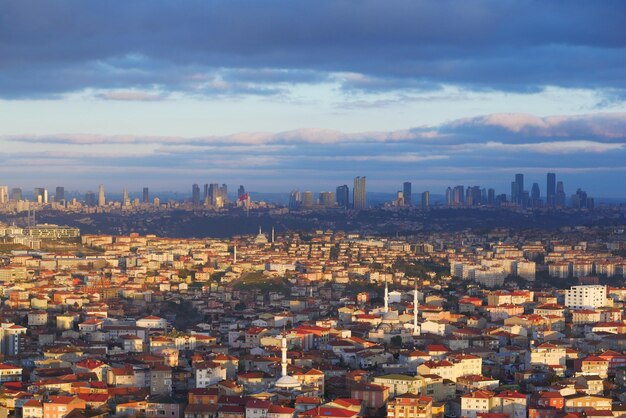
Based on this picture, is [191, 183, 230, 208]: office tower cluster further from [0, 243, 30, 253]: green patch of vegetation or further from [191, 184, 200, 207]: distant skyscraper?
[0, 243, 30, 253]: green patch of vegetation

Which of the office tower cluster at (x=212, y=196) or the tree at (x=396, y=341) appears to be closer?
the tree at (x=396, y=341)

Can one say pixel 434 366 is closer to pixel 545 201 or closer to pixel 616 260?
pixel 616 260

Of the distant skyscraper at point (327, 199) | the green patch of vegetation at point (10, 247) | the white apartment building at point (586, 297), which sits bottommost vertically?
the white apartment building at point (586, 297)

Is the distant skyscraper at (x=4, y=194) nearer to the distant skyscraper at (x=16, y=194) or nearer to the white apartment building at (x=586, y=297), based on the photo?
the distant skyscraper at (x=16, y=194)

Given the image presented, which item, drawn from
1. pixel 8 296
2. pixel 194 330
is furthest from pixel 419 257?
pixel 194 330

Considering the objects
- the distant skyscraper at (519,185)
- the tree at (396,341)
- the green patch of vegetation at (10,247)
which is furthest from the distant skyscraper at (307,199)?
the tree at (396,341)
